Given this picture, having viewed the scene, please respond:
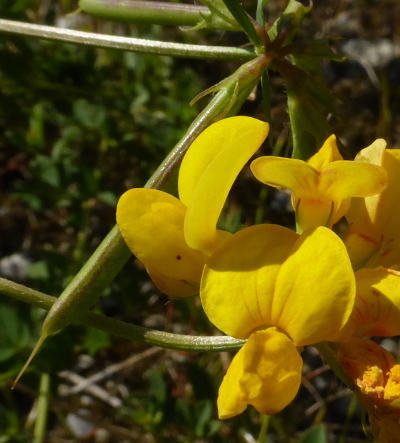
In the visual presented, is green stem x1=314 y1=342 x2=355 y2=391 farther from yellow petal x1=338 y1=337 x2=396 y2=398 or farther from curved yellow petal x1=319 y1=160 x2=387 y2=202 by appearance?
curved yellow petal x1=319 y1=160 x2=387 y2=202

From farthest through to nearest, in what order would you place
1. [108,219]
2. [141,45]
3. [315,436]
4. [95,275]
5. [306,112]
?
[108,219]
[315,436]
[141,45]
[306,112]
[95,275]

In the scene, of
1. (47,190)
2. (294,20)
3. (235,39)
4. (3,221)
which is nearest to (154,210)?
(294,20)

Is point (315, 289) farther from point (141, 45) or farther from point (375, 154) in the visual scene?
point (141, 45)

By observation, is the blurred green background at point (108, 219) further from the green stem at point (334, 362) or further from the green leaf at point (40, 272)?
the green stem at point (334, 362)

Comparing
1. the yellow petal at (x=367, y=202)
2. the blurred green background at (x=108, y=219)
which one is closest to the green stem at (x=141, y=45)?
the yellow petal at (x=367, y=202)

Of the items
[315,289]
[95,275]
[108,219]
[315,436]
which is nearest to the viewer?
[315,289]

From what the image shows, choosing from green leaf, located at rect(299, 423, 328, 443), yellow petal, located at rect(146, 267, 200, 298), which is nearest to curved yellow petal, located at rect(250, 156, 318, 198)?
yellow petal, located at rect(146, 267, 200, 298)

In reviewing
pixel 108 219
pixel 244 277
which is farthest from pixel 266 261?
pixel 108 219
